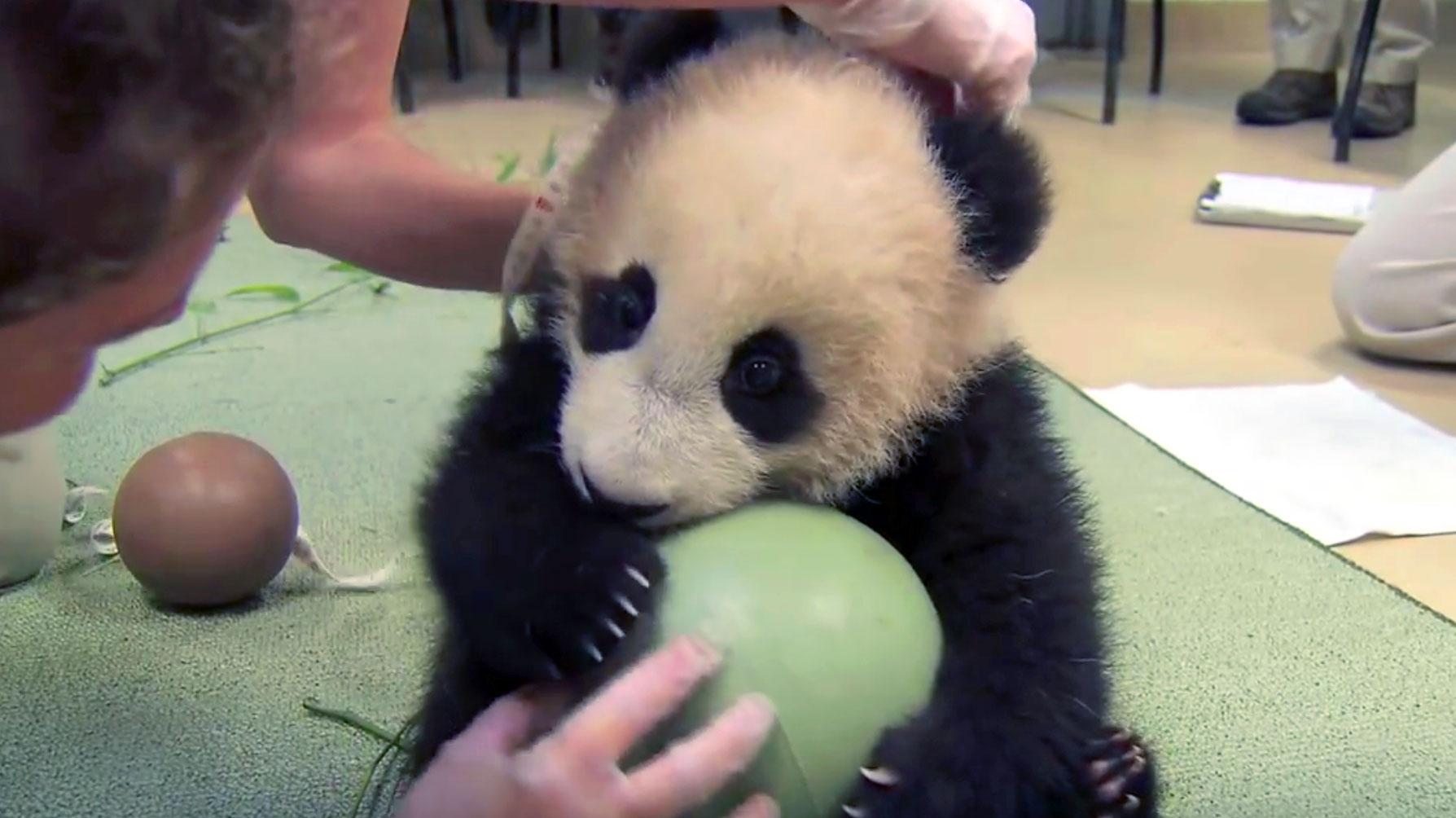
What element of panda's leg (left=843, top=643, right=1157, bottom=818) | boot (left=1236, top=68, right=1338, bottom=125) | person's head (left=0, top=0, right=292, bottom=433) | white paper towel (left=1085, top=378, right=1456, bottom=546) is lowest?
boot (left=1236, top=68, right=1338, bottom=125)

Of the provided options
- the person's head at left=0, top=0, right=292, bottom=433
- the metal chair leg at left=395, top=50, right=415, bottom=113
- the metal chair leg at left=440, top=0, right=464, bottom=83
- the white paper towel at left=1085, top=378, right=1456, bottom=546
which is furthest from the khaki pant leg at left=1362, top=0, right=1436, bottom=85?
the person's head at left=0, top=0, right=292, bottom=433

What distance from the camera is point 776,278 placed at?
733 millimetres

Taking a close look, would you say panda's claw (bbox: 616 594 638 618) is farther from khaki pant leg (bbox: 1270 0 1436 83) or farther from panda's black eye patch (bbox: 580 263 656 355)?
khaki pant leg (bbox: 1270 0 1436 83)

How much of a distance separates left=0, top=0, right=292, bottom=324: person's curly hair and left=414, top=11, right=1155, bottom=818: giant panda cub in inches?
8.9

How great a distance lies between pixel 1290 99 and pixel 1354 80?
18.8 inches

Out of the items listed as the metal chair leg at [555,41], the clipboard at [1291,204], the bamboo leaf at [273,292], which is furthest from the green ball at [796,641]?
the metal chair leg at [555,41]

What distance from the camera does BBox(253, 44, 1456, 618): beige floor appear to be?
191 centimetres

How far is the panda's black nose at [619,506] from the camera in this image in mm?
737

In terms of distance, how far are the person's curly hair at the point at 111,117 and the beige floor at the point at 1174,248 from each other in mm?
477

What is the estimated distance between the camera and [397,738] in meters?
1.04

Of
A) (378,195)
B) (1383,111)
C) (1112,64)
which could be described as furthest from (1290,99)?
(378,195)

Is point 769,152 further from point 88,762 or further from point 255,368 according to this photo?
point 255,368

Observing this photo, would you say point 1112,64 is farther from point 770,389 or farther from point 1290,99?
point 770,389

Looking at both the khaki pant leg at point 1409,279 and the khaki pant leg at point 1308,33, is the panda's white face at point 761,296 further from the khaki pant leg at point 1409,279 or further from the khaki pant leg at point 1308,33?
the khaki pant leg at point 1308,33
